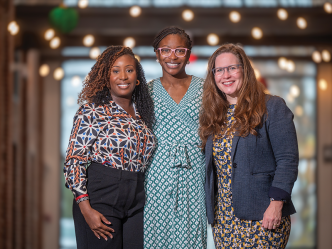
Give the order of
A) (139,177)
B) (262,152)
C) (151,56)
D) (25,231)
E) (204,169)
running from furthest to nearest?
(151,56) < (25,231) < (204,169) < (139,177) < (262,152)

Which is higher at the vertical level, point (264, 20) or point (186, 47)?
point (264, 20)

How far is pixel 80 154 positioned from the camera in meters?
1.79

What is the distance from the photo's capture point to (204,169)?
2.11 m

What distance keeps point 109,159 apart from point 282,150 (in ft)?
2.50

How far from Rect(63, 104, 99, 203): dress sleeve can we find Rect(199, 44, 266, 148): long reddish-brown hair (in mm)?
542

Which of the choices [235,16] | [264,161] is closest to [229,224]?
[264,161]

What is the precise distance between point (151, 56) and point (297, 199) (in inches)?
114

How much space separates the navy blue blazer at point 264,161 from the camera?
5.69 feet

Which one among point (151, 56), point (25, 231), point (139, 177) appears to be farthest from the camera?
point (151, 56)

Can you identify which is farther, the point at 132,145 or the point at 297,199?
the point at 297,199

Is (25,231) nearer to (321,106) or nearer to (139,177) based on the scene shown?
(139,177)

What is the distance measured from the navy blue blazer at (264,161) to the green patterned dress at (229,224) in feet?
0.14

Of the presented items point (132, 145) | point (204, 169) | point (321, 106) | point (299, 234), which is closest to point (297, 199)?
point (299, 234)

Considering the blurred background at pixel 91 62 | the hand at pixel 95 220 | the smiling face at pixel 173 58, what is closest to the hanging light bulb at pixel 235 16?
the blurred background at pixel 91 62
